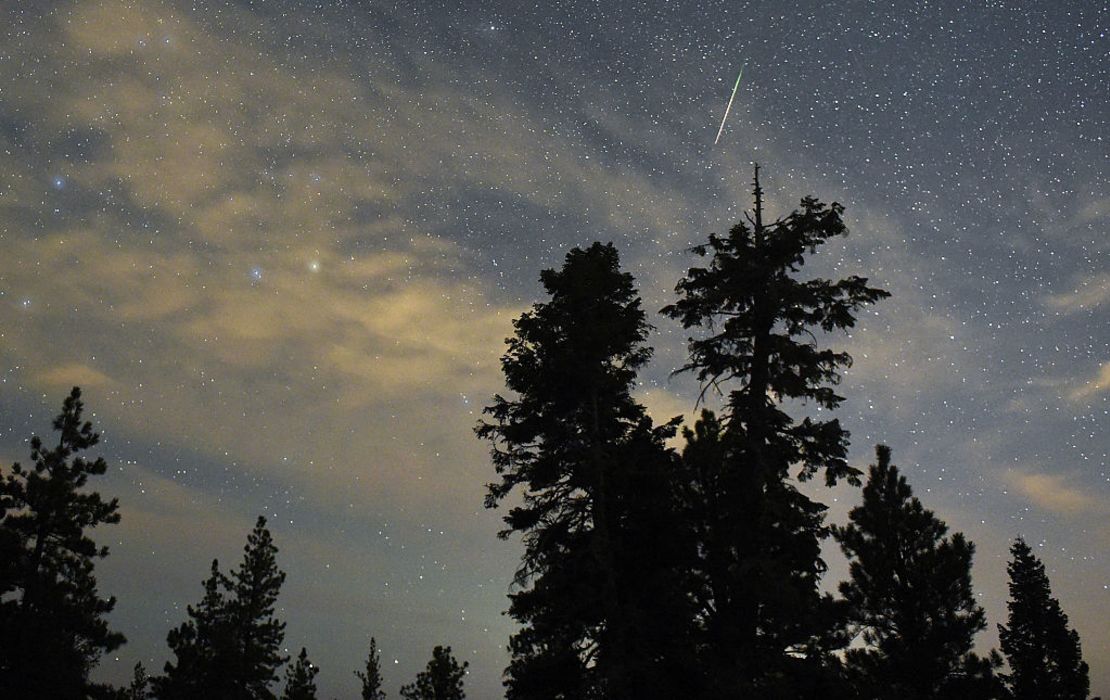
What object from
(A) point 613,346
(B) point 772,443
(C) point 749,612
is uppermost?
(A) point 613,346

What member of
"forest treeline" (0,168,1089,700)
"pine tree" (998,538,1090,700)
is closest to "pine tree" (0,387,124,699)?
"forest treeline" (0,168,1089,700)

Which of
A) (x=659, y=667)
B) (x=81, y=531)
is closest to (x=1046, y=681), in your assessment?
(x=659, y=667)

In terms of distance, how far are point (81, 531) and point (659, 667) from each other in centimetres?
2204

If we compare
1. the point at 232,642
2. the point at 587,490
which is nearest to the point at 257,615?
the point at 232,642

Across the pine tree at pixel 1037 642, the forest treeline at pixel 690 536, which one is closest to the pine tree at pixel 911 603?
the forest treeline at pixel 690 536

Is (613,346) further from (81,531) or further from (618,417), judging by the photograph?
(81,531)

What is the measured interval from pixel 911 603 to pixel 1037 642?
104 ft

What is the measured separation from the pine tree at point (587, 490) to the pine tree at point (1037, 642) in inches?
1272

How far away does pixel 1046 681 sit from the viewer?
43062 mm

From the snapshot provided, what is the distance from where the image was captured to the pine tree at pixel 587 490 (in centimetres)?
1991

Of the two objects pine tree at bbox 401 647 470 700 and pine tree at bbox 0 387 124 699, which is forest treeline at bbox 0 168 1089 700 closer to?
pine tree at bbox 0 387 124 699

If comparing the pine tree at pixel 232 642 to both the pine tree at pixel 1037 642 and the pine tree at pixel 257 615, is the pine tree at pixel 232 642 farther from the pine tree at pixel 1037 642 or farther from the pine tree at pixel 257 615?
the pine tree at pixel 1037 642

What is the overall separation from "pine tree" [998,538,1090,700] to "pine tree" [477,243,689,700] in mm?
32319

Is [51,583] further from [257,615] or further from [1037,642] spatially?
[1037,642]
